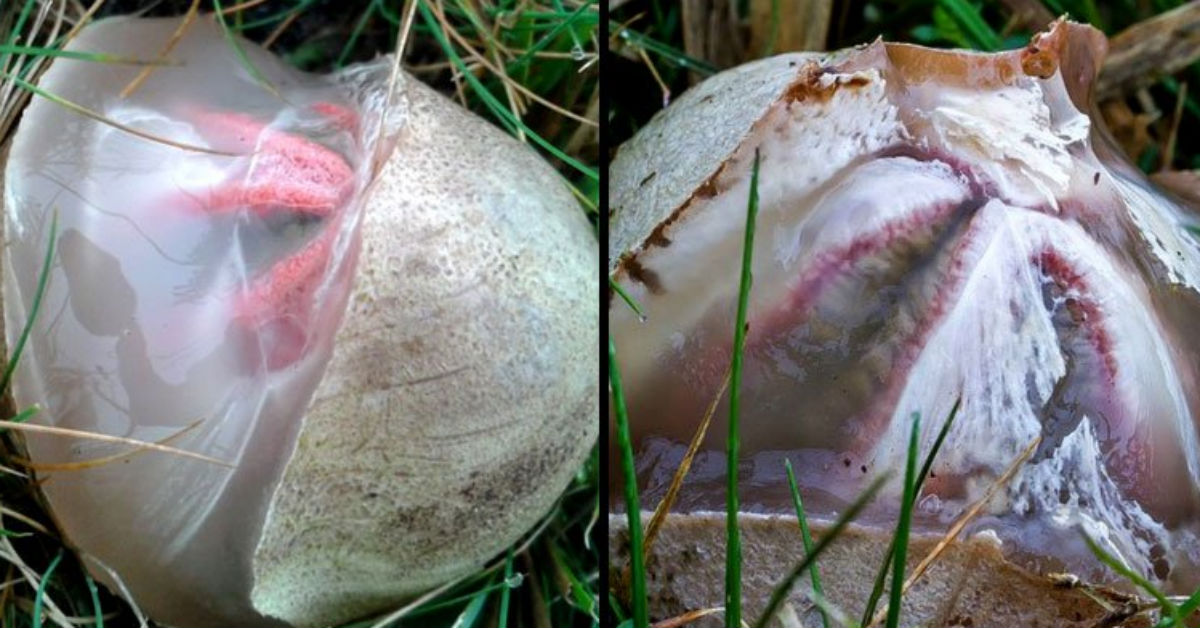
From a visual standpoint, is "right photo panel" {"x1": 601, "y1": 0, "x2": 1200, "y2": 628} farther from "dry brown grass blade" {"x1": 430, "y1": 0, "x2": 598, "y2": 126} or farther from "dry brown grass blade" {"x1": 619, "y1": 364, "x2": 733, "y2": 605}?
Answer: "dry brown grass blade" {"x1": 430, "y1": 0, "x2": 598, "y2": 126}

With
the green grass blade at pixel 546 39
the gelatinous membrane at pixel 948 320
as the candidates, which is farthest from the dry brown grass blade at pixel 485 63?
the gelatinous membrane at pixel 948 320

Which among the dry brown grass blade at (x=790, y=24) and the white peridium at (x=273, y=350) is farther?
the dry brown grass blade at (x=790, y=24)

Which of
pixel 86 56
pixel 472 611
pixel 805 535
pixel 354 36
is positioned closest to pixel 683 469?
pixel 805 535

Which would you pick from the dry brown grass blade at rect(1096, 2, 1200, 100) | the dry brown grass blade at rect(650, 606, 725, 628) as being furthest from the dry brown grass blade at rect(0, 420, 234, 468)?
the dry brown grass blade at rect(1096, 2, 1200, 100)

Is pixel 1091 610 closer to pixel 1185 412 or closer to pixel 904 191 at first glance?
pixel 1185 412

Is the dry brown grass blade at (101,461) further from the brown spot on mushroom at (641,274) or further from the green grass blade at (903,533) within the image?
the green grass blade at (903,533)

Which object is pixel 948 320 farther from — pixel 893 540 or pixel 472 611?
pixel 472 611

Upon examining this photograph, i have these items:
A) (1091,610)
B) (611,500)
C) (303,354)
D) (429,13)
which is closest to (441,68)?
(429,13)

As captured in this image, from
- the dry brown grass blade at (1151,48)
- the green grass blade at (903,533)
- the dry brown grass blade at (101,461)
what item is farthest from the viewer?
the dry brown grass blade at (1151,48)
